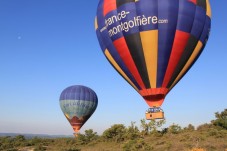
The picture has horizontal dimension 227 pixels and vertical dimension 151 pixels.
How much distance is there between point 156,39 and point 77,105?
118 ft

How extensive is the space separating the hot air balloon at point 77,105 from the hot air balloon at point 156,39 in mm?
33398

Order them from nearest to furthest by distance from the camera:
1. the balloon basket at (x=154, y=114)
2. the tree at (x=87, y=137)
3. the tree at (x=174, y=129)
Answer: the balloon basket at (x=154, y=114) < the tree at (x=174, y=129) < the tree at (x=87, y=137)

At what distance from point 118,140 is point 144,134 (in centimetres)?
461

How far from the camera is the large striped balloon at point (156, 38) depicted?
24172mm

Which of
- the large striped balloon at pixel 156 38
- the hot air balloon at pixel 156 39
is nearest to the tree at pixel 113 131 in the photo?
the hot air balloon at pixel 156 39

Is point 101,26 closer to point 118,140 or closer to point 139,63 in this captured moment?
point 139,63

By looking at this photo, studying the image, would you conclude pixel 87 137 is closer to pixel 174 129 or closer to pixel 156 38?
pixel 174 129

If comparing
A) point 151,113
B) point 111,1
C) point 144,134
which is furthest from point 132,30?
point 144,134

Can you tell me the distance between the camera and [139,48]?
81.1 feet

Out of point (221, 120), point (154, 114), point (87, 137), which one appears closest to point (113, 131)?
point (87, 137)

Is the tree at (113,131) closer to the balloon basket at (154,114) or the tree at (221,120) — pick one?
the tree at (221,120)

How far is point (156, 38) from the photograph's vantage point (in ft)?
79.8

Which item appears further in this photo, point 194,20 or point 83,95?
point 83,95

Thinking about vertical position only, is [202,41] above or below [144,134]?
above
